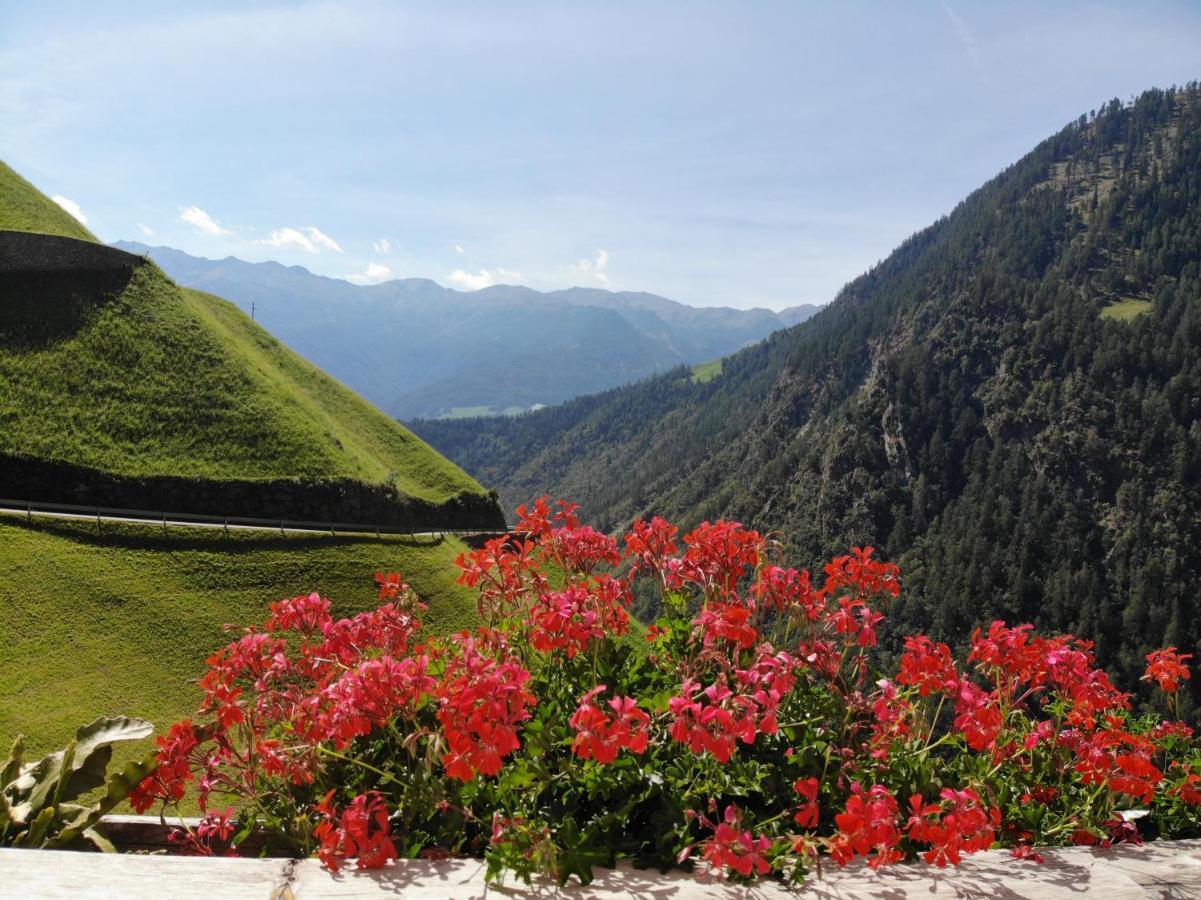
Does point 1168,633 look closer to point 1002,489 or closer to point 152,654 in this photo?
point 1002,489

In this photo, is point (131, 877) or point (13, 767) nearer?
point (131, 877)

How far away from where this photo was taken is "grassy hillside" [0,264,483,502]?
124 ft

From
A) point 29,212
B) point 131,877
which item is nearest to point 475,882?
point 131,877

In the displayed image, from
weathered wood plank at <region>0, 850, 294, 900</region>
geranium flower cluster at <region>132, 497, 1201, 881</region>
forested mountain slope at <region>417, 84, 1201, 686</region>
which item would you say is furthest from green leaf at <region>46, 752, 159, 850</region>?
forested mountain slope at <region>417, 84, 1201, 686</region>

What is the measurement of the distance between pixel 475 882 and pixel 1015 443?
15707 cm

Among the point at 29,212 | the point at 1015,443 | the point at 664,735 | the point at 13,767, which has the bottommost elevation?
the point at 13,767

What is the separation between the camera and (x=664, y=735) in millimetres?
2633

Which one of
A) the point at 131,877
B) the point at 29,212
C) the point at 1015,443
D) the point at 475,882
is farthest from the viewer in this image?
the point at 1015,443

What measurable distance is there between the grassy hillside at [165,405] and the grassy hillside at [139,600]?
23.0 ft

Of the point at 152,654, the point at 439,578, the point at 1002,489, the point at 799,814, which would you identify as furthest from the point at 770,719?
the point at 1002,489

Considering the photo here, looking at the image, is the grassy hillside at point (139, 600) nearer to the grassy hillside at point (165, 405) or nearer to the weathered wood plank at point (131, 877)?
the grassy hillside at point (165, 405)

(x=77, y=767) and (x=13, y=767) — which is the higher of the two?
(x=77, y=767)

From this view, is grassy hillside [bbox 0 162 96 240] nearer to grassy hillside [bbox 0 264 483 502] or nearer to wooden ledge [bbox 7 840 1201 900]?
grassy hillside [bbox 0 264 483 502]

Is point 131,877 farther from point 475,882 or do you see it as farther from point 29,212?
Answer: point 29,212
